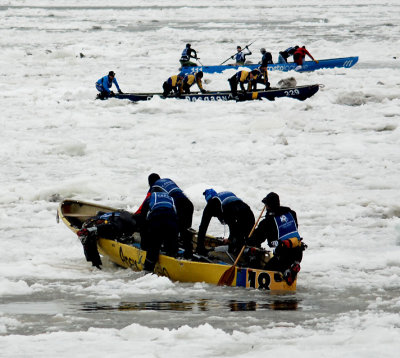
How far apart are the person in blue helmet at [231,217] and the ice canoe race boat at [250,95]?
12.7 metres

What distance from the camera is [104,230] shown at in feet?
30.6

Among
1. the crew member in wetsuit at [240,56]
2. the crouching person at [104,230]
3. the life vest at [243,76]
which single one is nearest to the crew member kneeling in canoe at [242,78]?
the life vest at [243,76]

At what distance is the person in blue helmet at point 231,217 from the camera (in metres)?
8.77

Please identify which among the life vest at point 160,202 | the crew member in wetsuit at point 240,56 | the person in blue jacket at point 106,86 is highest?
the crew member in wetsuit at point 240,56

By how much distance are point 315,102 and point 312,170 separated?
674 cm

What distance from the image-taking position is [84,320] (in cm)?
627

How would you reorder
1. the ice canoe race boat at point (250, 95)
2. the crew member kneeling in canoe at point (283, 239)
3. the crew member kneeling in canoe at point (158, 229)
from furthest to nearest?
the ice canoe race boat at point (250, 95), the crew member kneeling in canoe at point (158, 229), the crew member kneeling in canoe at point (283, 239)

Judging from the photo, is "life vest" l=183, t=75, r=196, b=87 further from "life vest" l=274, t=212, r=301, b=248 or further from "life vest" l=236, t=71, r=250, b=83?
"life vest" l=274, t=212, r=301, b=248

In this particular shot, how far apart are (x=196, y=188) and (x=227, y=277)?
5.00 metres

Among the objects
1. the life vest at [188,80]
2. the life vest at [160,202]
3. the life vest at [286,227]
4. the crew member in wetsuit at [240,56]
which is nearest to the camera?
the life vest at [286,227]

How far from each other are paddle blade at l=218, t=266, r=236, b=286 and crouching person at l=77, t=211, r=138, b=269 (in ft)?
5.55

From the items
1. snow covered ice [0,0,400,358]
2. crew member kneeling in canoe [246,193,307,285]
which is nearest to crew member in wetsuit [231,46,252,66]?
snow covered ice [0,0,400,358]

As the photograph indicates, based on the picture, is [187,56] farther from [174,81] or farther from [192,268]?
[192,268]

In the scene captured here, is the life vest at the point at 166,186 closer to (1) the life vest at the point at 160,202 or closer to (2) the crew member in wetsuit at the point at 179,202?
(2) the crew member in wetsuit at the point at 179,202
